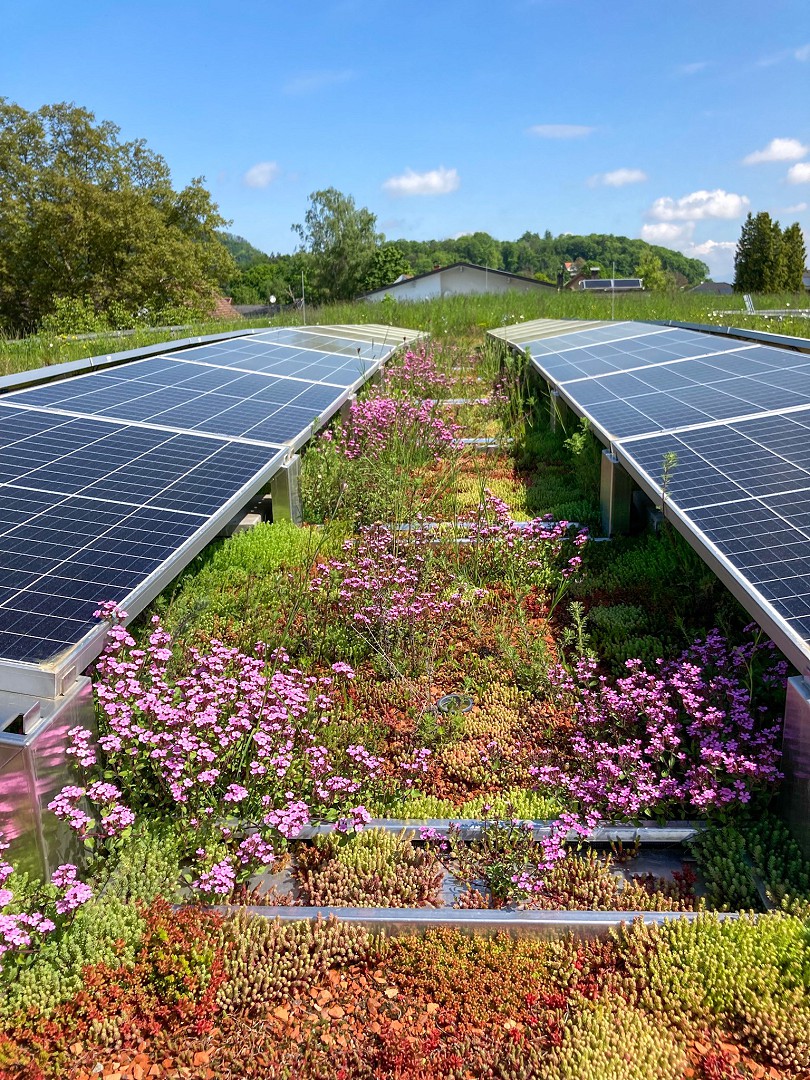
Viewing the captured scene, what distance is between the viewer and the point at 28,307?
37.6 metres

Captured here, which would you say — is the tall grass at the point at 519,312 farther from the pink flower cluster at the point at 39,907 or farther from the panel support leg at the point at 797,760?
the panel support leg at the point at 797,760

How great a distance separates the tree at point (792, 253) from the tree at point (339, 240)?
36.6 meters

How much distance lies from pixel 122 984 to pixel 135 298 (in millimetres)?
35753

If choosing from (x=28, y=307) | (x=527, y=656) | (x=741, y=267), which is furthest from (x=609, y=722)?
(x=741, y=267)

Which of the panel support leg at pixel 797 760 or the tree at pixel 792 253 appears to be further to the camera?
the tree at pixel 792 253

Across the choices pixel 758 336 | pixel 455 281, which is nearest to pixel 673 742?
pixel 758 336

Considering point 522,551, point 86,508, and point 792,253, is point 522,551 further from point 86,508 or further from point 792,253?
point 792,253

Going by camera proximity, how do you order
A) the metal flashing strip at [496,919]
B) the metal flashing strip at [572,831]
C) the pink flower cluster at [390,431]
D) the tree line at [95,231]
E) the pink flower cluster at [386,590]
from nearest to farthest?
the metal flashing strip at [496,919] → the metal flashing strip at [572,831] → the pink flower cluster at [386,590] → the pink flower cluster at [390,431] → the tree line at [95,231]

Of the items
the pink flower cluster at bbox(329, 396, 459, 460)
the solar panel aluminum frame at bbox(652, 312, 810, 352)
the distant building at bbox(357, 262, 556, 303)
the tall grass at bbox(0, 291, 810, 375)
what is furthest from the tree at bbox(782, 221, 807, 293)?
the pink flower cluster at bbox(329, 396, 459, 460)

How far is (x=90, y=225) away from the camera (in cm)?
3400

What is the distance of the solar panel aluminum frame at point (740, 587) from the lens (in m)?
3.66

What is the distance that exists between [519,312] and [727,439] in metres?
20.1

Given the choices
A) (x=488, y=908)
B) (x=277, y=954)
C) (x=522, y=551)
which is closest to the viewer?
(x=277, y=954)

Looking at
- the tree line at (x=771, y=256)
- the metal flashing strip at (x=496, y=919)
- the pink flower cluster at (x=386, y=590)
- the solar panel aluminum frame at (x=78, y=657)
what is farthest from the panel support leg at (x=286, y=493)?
the tree line at (x=771, y=256)
